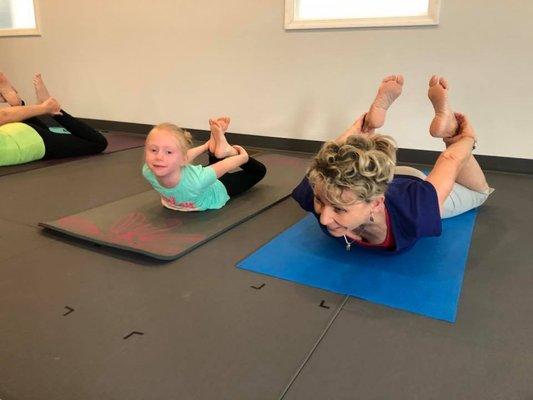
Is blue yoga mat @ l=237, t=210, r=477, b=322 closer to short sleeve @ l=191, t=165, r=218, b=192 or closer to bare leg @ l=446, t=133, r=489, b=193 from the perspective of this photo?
bare leg @ l=446, t=133, r=489, b=193

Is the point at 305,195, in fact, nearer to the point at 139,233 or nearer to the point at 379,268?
the point at 379,268

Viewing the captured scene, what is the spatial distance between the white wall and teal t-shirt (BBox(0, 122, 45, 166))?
1.62 meters

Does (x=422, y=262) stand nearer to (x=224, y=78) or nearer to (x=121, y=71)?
(x=224, y=78)

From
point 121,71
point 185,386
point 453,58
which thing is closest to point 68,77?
point 121,71

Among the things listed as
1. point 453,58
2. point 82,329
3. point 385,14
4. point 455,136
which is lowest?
point 82,329

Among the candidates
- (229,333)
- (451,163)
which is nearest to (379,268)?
(451,163)

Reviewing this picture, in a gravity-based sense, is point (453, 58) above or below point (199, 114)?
above

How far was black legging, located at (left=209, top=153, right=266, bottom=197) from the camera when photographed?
8.99 feet

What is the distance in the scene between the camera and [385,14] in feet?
12.2

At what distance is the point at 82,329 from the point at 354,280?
39.9 inches

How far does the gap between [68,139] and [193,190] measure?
6.82 feet

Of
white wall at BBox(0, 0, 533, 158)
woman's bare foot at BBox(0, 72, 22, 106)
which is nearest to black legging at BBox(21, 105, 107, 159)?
woman's bare foot at BBox(0, 72, 22, 106)

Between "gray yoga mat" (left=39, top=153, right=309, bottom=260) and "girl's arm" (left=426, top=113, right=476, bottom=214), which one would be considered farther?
"gray yoga mat" (left=39, top=153, right=309, bottom=260)

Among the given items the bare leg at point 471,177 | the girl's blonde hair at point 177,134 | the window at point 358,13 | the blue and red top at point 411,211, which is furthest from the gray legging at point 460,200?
the window at point 358,13
